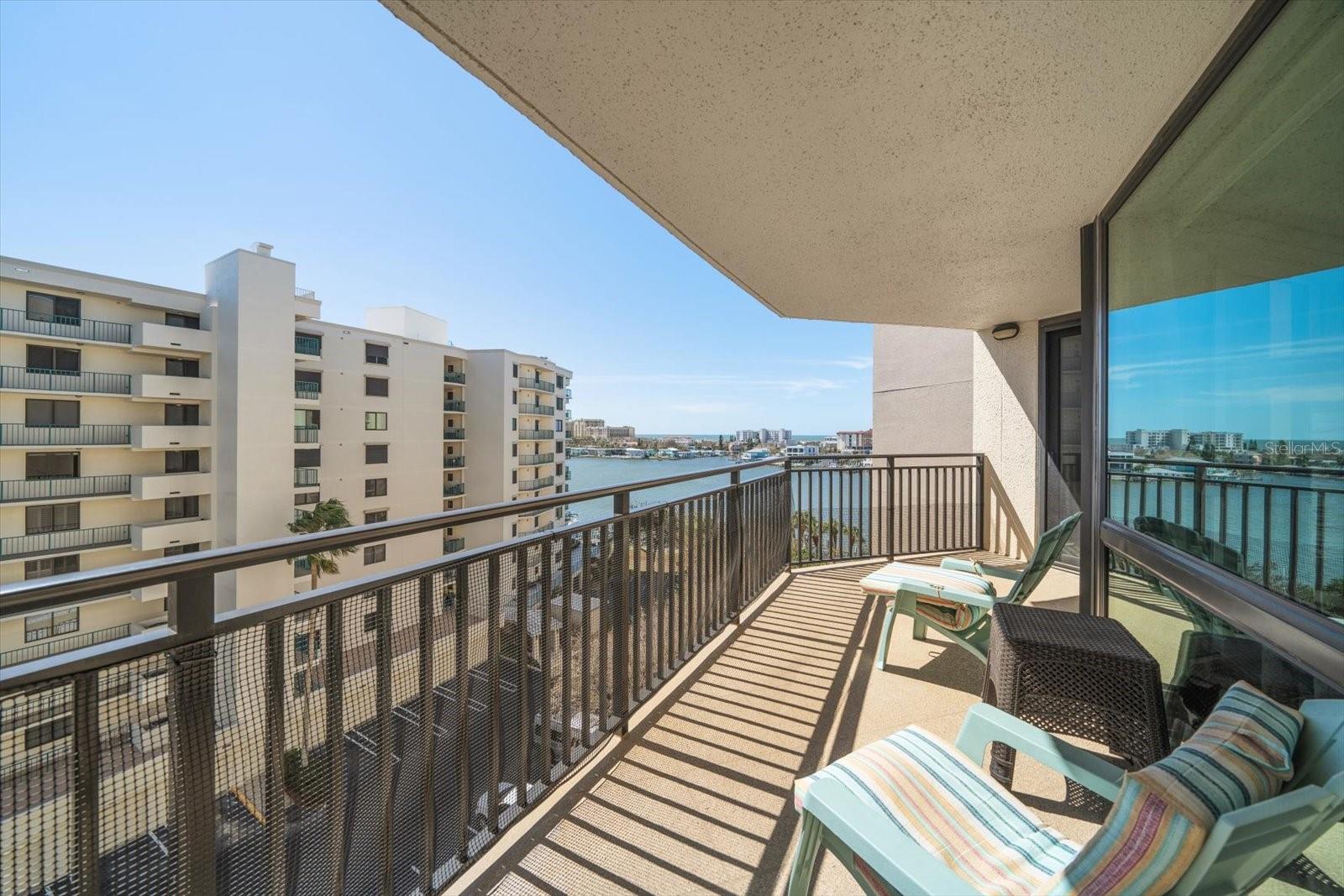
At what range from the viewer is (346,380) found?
2352cm

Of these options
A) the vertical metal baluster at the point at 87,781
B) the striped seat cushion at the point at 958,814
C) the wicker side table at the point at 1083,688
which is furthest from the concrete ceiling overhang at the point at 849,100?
the striped seat cushion at the point at 958,814

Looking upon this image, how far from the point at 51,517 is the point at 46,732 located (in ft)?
90.8

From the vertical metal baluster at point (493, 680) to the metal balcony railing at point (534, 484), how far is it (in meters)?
29.9

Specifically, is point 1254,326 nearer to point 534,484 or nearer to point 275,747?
point 275,747

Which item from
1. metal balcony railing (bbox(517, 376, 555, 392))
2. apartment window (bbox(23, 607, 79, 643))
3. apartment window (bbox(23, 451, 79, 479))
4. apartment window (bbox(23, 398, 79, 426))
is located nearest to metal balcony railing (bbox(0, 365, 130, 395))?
apartment window (bbox(23, 398, 79, 426))

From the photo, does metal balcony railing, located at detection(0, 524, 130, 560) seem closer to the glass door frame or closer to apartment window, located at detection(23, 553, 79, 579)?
apartment window, located at detection(23, 553, 79, 579)

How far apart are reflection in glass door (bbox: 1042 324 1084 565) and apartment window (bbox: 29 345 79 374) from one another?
28.3m

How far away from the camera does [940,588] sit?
7.95ft

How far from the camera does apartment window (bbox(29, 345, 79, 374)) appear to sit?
57.8ft

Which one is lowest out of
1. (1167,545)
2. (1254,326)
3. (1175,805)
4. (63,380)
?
(1175,805)

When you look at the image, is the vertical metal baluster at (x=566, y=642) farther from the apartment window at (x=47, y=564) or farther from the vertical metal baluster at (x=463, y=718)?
the apartment window at (x=47, y=564)

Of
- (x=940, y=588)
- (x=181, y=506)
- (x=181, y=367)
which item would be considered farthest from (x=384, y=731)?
(x=181, y=367)

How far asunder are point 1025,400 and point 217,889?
5463mm

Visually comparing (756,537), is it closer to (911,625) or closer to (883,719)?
(911,625)
